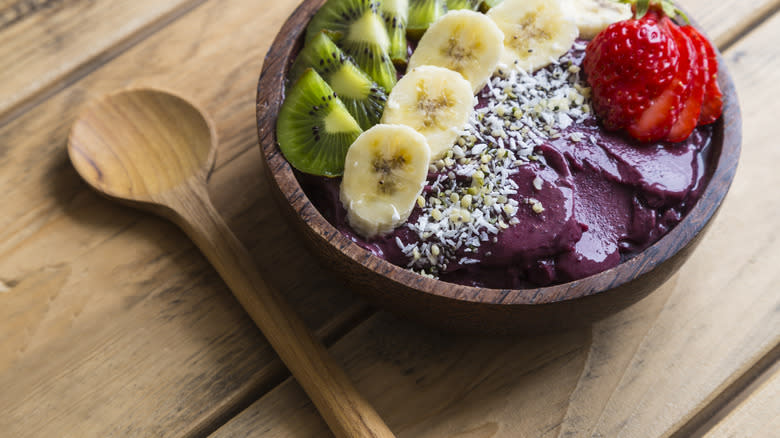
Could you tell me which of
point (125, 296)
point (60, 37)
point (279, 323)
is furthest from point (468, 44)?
point (60, 37)

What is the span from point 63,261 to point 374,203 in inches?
31.0

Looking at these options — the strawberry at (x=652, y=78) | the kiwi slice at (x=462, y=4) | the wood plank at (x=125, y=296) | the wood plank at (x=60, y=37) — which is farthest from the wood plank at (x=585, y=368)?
the wood plank at (x=60, y=37)

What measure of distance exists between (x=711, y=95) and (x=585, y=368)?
1.99 feet

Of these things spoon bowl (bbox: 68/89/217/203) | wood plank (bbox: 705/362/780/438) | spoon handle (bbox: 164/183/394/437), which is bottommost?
spoon handle (bbox: 164/183/394/437)

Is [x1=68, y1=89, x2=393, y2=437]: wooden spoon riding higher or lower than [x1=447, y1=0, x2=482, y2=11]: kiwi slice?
lower

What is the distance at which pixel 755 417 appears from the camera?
137cm

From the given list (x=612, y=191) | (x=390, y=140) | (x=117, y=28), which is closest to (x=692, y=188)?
(x=612, y=191)

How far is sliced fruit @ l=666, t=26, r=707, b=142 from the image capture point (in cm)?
135

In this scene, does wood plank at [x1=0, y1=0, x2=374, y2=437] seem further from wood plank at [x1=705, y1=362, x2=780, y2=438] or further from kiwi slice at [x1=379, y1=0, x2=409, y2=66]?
wood plank at [x1=705, y1=362, x2=780, y2=438]

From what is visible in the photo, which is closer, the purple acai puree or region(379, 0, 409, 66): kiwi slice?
the purple acai puree

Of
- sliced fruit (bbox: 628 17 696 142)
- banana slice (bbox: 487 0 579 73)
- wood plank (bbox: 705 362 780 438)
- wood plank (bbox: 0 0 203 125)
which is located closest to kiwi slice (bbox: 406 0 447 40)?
banana slice (bbox: 487 0 579 73)

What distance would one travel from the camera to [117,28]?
186cm

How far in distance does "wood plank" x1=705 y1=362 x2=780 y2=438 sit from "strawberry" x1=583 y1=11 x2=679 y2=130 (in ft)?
2.02

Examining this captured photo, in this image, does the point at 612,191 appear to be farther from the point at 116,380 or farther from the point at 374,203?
the point at 116,380
